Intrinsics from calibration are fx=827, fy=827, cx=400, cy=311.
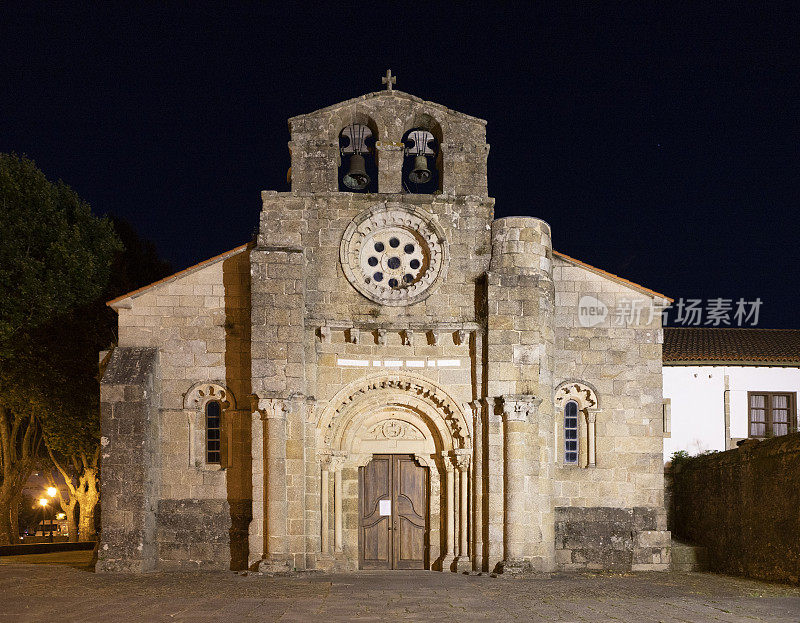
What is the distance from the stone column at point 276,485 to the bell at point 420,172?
5.93 meters

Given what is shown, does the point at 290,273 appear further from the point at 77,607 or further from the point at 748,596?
the point at 748,596

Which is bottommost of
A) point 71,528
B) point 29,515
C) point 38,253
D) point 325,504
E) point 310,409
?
point 29,515

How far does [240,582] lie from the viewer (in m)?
15.3

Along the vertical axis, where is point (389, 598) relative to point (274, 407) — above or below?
below

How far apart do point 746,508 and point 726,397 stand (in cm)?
792

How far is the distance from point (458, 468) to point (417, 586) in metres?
3.25

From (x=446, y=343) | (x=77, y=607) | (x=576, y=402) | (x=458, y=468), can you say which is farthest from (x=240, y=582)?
(x=576, y=402)

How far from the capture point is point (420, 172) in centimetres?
1867

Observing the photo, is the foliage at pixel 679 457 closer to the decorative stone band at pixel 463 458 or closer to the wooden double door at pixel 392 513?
the decorative stone band at pixel 463 458

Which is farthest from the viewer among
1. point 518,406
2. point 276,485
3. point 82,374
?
point 82,374

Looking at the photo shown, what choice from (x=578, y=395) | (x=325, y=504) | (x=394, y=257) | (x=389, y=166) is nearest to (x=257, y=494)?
(x=325, y=504)

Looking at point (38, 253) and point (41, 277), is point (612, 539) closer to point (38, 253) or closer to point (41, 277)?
point (41, 277)

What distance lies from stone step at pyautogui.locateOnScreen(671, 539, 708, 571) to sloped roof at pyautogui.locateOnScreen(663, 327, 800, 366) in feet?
23.8

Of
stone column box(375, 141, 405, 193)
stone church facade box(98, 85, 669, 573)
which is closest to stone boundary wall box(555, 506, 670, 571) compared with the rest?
stone church facade box(98, 85, 669, 573)
